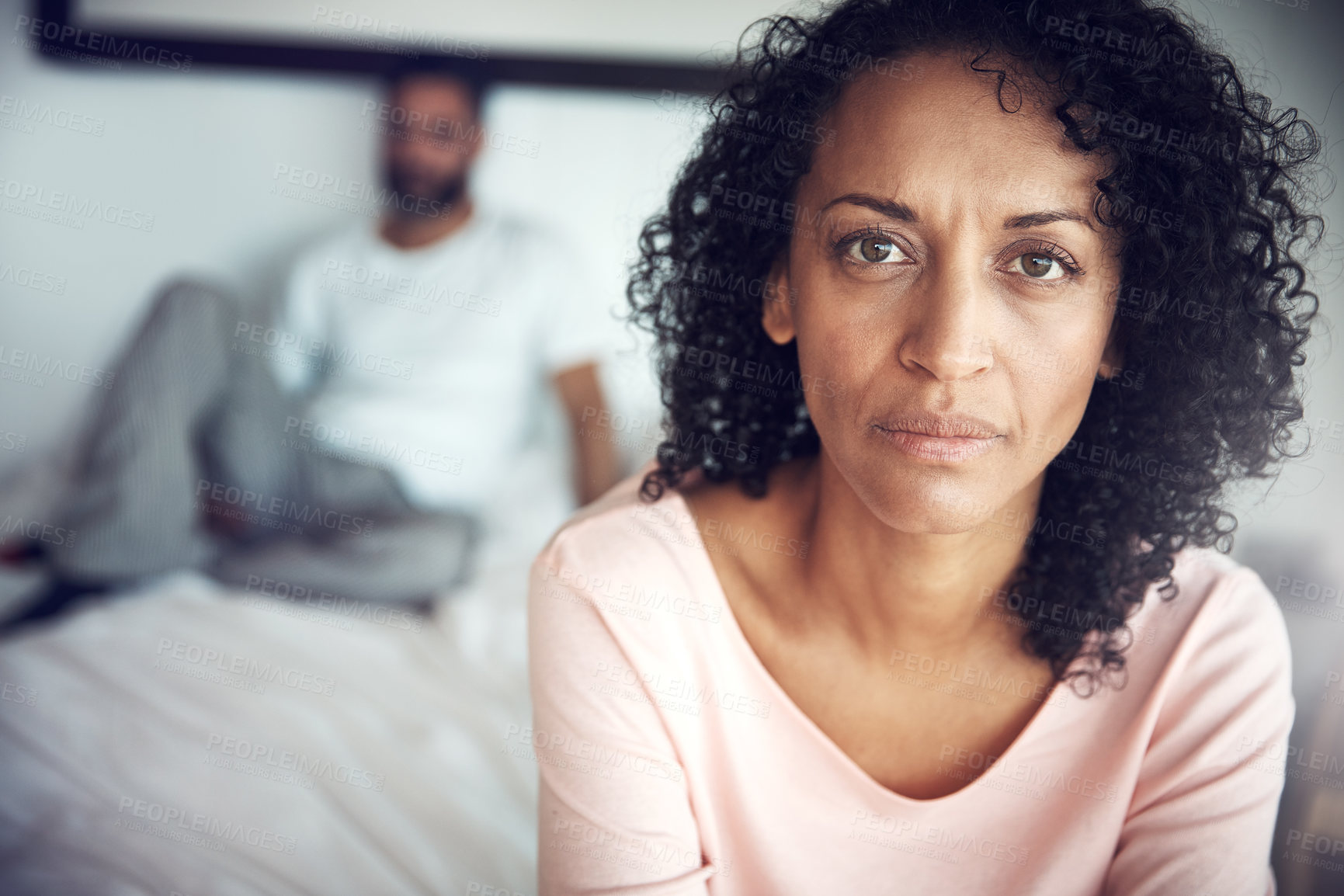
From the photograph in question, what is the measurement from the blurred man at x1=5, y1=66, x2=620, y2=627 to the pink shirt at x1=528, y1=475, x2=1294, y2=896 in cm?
74

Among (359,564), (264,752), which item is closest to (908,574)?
(264,752)

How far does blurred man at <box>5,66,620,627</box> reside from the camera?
1372mm

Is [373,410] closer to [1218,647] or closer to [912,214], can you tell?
[912,214]

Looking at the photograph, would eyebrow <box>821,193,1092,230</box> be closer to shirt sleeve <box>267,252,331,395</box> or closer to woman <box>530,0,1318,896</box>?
woman <box>530,0,1318,896</box>

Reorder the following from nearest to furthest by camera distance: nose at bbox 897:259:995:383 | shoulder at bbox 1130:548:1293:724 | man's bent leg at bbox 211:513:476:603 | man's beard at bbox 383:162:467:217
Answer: nose at bbox 897:259:995:383 → shoulder at bbox 1130:548:1293:724 → man's bent leg at bbox 211:513:476:603 → man's beard at bbox 383:162:467:217

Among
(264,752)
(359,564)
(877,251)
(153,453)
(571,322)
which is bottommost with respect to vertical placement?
(264,752)

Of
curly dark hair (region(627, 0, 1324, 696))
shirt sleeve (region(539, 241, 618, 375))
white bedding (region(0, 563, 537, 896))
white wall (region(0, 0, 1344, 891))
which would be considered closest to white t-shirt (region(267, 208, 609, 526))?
shirt sleeve (region(539, 241, 618, 375))

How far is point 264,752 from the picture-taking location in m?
1.05

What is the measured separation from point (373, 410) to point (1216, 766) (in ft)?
4.77

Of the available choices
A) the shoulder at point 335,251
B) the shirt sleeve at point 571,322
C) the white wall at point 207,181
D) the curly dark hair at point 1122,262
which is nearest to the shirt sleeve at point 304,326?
the shoulder at point 335,251

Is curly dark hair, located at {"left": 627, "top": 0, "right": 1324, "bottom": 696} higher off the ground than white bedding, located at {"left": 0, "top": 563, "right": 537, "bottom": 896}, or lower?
higher

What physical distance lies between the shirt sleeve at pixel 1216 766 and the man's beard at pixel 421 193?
158 centimetres

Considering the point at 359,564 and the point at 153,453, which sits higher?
the point at 153,453

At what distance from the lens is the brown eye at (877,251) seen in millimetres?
623
